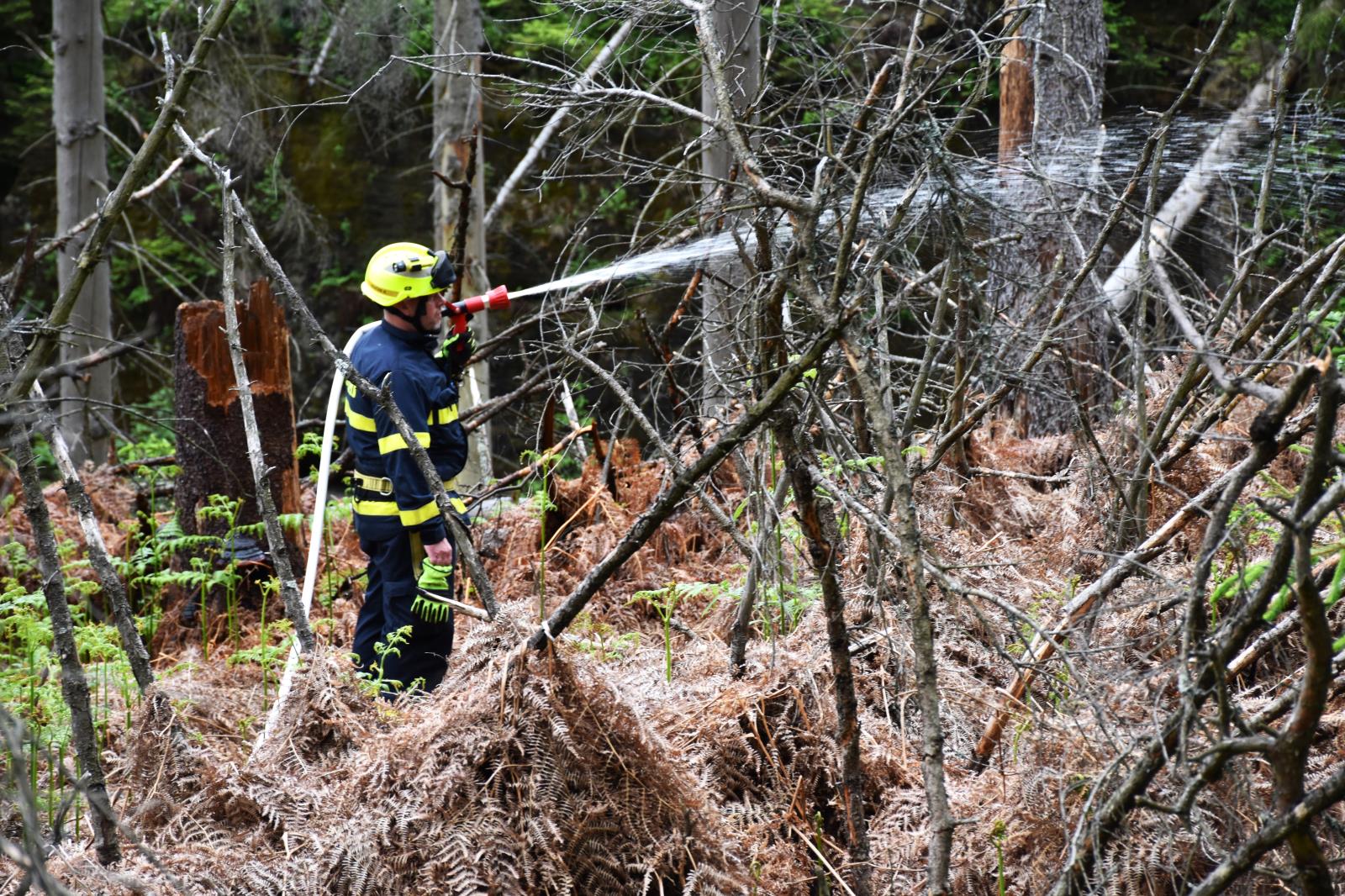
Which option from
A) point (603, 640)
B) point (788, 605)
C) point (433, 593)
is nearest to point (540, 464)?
point (603, 640)

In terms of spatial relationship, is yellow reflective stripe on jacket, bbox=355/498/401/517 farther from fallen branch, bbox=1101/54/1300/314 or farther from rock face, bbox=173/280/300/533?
fallen branch, bbox=1101/54/1300/314

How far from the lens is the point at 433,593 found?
4.05 m

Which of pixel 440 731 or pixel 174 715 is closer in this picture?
pixel 440 731

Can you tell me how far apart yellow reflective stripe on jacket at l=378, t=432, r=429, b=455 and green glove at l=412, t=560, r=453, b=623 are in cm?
53

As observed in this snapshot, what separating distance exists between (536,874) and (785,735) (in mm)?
1045

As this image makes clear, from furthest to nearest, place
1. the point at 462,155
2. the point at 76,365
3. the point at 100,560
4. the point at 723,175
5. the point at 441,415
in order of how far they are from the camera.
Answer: the point at 462,155 < the point at 723,175 < the point at 441,415 < the point at 100,560 < the point at 76,365

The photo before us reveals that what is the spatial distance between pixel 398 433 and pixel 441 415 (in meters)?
0.38

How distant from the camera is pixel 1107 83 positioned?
44.5 ft

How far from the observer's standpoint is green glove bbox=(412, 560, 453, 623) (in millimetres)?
4176

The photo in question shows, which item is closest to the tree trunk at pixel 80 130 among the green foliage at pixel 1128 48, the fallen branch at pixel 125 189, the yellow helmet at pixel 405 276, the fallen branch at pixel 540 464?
the fallen branch at pixel 540 464

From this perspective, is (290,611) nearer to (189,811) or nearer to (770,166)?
(189,811)

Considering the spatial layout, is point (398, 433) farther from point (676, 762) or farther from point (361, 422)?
point (676, 762)

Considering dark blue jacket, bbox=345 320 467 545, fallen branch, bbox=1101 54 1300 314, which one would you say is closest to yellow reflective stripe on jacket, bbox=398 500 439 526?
dark blue jacket, bbox=345 320 467 545

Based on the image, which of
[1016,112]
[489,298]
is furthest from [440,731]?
[1016,112]
